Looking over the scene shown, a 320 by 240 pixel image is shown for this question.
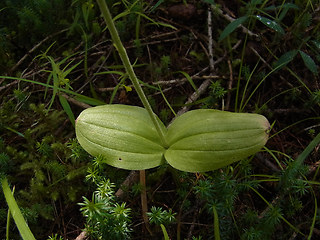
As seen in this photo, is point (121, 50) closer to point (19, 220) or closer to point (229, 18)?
point (19, 220)

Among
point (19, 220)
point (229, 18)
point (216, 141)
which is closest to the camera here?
point (19, 220)

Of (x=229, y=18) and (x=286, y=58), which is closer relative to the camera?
(x=286, y=58)

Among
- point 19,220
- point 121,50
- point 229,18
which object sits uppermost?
point 121,50

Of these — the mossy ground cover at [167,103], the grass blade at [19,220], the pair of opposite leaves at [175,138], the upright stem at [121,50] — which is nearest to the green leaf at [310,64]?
the mossy ground cover at [167,103]

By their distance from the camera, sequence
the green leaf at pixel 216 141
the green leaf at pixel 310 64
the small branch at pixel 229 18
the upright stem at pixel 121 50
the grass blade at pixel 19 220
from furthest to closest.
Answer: the small branch at pixel 229 18 → the green leaf at pixel 310 64 → the green leaf at pixel 216 141 → the grass blade at pixel 19 220 → the upright stem at pixel 121 50

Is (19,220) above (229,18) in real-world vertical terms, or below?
below

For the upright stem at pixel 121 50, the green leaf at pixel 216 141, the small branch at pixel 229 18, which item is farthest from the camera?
the small branch at pixel 229 18

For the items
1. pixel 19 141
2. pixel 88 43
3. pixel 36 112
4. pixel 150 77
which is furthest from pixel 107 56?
pixel 19 141

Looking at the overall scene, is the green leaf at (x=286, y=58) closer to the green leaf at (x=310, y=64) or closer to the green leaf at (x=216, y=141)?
the green leaf at (x=310, y=64)

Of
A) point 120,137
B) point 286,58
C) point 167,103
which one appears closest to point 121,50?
point 120,137
